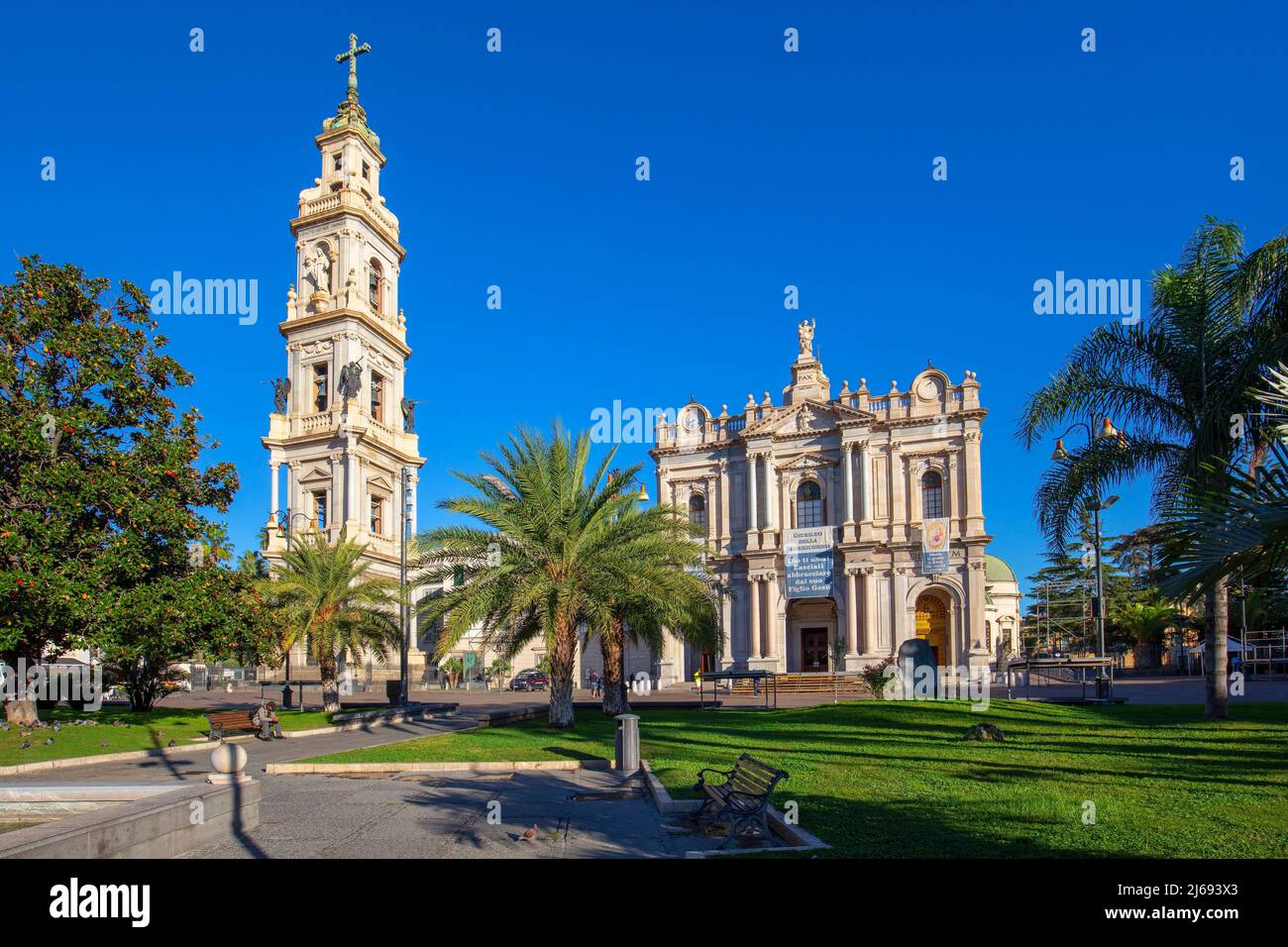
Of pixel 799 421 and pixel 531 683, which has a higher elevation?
pixel 799 421

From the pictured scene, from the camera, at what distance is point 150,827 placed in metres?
8.09

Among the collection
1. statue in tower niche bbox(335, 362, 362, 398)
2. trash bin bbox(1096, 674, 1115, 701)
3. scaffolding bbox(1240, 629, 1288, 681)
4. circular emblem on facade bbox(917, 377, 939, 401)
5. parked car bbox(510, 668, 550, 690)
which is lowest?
parked car bbox(510, 668, 550, 690)

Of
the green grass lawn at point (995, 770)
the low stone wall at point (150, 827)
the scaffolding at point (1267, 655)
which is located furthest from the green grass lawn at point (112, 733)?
the scaffolding at point (1267, 655)

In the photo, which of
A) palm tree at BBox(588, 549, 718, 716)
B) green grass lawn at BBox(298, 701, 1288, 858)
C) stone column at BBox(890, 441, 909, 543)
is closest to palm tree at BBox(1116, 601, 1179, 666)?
stone column at BBox(890, 441, 909, 543)

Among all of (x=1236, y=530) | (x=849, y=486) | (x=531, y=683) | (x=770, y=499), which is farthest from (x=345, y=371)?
(x=1236, y=530)

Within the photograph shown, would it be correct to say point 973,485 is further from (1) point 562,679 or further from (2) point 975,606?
(1) point 562,679

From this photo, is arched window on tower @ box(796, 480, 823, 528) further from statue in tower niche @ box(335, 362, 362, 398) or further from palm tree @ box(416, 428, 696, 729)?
palm tree @ box(416, 428, 696, 729)

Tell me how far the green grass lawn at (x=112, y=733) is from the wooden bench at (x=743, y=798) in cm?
1269

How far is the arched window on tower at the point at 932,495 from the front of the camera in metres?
47.6

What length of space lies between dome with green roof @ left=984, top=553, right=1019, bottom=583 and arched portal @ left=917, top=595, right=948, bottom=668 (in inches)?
699

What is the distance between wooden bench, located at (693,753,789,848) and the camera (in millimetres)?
8430

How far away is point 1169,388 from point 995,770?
10250 mm
